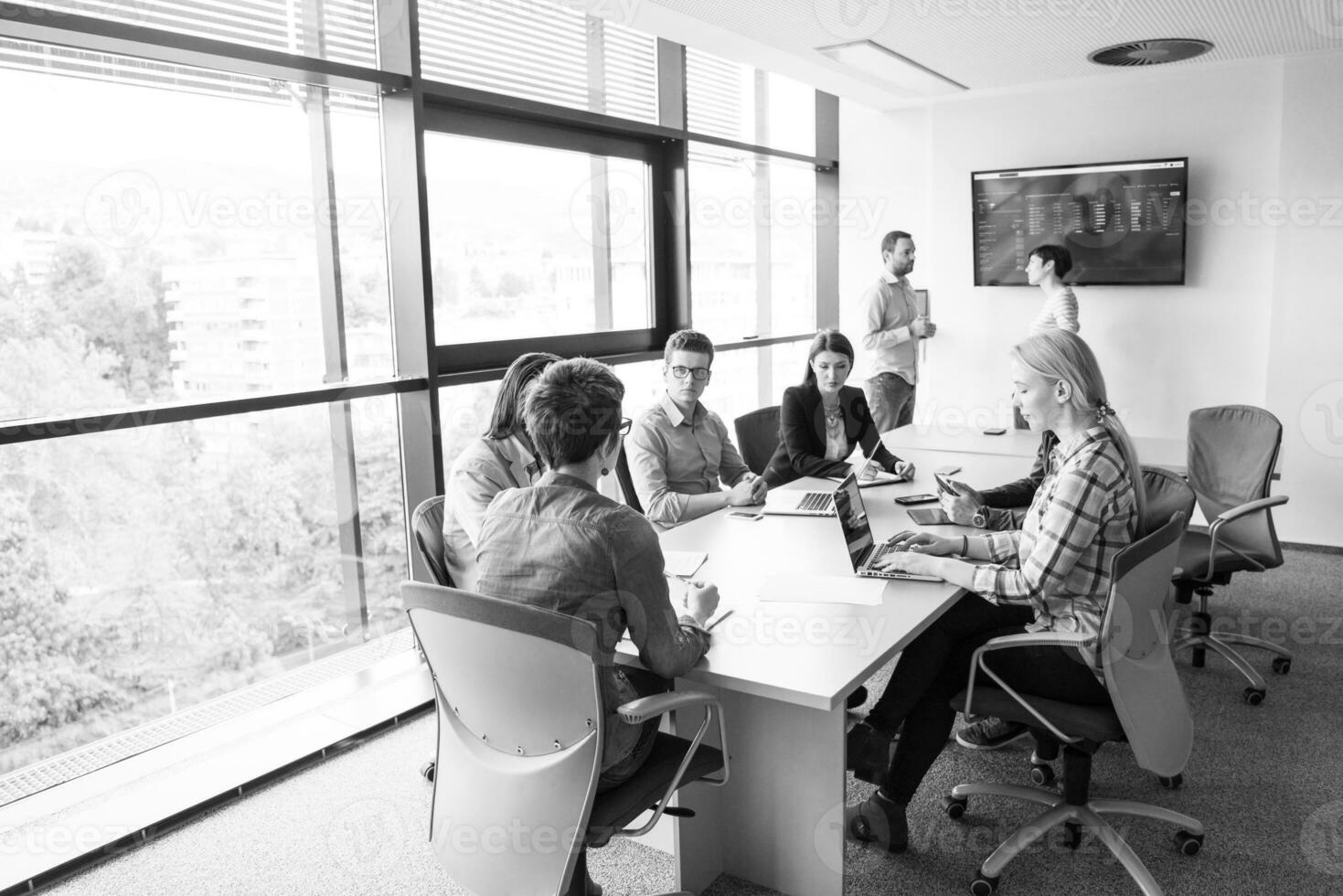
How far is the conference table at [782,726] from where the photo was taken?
2.21 metres

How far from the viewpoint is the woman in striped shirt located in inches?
95.0

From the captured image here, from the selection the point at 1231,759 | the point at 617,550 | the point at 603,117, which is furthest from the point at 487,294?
the point at 1231,759

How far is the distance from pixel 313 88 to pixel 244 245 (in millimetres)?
662

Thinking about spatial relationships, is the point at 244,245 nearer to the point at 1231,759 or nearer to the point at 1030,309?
the point at 1231,759

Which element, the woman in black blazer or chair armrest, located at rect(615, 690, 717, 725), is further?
the woman in black blazer

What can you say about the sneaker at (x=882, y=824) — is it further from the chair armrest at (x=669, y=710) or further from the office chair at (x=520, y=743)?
the office chair at (x=520, y=743)

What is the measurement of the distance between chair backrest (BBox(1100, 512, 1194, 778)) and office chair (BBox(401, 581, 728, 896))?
3.12 feet

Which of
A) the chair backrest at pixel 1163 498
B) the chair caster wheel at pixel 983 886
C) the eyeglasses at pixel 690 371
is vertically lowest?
the chair caster wheel at pixel 983 886

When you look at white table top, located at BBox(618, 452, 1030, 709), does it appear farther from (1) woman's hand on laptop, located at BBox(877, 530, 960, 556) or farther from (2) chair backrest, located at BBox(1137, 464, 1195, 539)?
(2) chair backrest, located at BBox(1137, 464, 1195, 539)

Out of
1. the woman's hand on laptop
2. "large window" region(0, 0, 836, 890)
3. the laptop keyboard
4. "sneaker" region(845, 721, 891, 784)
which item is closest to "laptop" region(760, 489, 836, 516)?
the laptop keyboard

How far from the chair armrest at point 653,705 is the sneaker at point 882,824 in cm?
90

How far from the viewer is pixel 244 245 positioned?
3.51 m

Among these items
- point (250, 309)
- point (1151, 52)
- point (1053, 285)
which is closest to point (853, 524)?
A: point (250, 309)

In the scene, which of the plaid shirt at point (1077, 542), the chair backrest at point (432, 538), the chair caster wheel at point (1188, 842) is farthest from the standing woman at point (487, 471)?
the chair caster wheel at point (1188, 842)
